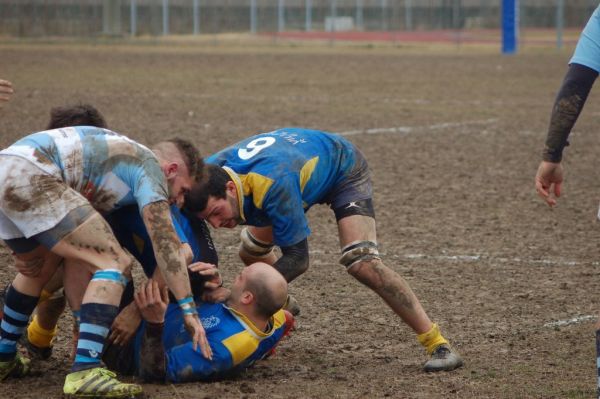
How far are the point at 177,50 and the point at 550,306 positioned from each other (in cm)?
2928

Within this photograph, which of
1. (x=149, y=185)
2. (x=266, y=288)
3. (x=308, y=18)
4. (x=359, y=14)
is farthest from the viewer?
(x=359, y=14)

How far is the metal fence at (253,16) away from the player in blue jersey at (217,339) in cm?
3696

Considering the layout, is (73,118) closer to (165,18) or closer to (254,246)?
(254,246)

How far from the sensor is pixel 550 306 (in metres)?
7.53

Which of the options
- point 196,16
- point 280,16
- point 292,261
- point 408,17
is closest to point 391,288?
point 292,261

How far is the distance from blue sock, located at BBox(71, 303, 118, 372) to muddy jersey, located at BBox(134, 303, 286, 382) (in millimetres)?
506

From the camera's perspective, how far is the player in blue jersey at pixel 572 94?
514cm

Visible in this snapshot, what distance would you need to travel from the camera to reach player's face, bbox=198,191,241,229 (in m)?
5.86

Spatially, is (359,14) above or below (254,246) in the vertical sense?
above

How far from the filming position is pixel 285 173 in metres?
6.07

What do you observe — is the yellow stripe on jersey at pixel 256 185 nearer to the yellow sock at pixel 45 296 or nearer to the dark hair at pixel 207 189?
the dark hair at pixel 207 189

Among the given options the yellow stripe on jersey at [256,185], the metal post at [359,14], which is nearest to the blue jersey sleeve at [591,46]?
the yellow stripe on jersey at [256,185]

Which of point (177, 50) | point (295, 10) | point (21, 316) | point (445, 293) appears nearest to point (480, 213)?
point (445, 293)

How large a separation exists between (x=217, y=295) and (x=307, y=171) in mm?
907
